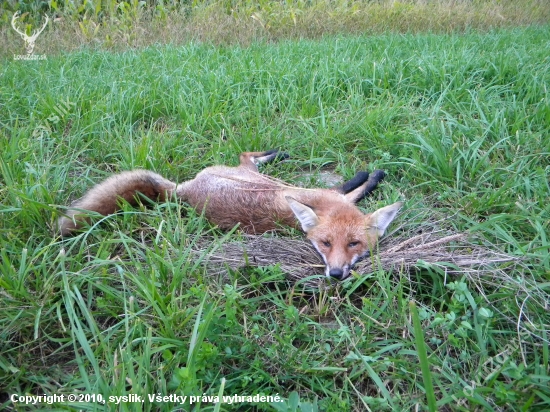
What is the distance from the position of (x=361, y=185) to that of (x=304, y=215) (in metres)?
0.86

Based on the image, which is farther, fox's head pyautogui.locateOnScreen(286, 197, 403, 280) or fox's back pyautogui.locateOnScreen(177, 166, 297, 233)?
fox's back pyautogui.locateOnScreen(177, 166, 297, 233)

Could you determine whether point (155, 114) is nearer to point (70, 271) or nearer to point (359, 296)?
point (70, 271)

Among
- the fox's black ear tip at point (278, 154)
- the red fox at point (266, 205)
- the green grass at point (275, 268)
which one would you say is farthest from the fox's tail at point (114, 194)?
the fox's black ear tip at point (278, 154)

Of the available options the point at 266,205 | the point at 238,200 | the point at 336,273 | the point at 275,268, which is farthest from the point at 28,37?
the point at 336,273

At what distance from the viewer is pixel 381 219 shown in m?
3.29

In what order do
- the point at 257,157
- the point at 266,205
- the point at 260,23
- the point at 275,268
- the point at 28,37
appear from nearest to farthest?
the point at 275,268
the point at 266,205
the point at 257,157
the point at 28,37
the point at 260,23

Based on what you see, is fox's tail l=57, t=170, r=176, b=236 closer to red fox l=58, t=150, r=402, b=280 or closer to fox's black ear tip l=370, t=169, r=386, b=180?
red fox l=58, t=150, r=402, b=280

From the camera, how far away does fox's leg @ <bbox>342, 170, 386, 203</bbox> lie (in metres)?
3.95

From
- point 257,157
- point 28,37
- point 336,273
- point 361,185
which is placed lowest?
point 336,273

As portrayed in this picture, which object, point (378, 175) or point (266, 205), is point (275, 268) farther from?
point (378, 175)

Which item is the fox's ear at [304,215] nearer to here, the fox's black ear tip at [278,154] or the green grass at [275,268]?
the green grass at [275,268]

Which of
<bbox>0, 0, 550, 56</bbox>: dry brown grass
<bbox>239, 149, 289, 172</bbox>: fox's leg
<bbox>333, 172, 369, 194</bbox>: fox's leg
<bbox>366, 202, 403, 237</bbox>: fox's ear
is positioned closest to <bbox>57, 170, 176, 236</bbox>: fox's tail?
<bbox>239, 149, 289, 172</bbox>: fox's leg

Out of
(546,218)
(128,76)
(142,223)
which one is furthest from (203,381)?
(128,76)

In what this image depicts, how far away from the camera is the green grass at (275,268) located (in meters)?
2.22
